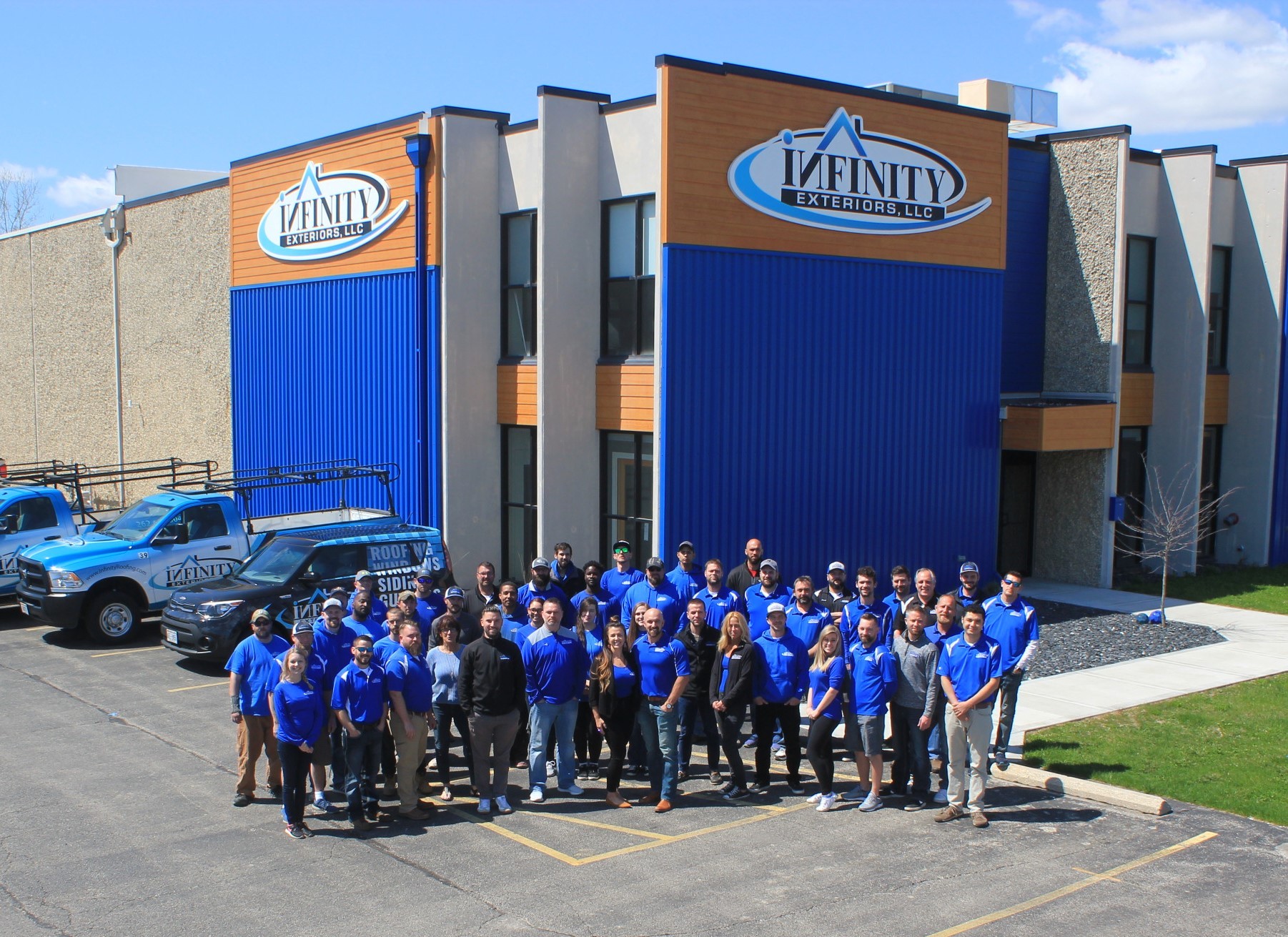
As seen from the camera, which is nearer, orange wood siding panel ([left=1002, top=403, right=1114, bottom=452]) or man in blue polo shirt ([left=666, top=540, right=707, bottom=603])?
man in blue polo shirt ([left=666, top=540, right=707, bottom=603])

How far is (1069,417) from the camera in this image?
62.4ft

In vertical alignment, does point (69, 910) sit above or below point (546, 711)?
below

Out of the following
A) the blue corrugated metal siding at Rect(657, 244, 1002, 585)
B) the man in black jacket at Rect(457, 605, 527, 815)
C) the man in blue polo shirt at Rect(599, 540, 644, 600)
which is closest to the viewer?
the man in black jacket at Rect(457, 605, 527, 815)

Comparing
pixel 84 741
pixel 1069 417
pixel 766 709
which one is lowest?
pixel 84 741

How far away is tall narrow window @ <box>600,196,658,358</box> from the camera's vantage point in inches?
648

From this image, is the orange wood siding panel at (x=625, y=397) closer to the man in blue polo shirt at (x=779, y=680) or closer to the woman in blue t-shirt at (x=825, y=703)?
→ the man in blue polo shirt at (x=779, y=680)

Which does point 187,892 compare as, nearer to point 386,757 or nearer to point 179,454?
point 386,757

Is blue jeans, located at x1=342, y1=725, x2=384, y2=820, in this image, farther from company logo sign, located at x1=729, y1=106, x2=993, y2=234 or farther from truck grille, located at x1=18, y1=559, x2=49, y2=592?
company logo sign, located at x1=729, y1=106, x2=993, y2=234

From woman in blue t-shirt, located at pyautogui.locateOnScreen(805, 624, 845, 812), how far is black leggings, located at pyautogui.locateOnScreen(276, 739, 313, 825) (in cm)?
393

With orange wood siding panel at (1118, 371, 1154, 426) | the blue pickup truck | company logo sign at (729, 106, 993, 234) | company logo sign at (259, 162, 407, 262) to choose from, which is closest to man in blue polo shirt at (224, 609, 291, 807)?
the blue pickup truck

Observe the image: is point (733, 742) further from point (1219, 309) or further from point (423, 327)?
point (1219, 309)

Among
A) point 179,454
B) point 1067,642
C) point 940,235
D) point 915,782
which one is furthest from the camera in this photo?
point 179,454

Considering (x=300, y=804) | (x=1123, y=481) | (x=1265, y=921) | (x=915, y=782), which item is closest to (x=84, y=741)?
(x=300, y=804)

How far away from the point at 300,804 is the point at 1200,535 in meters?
17.6
